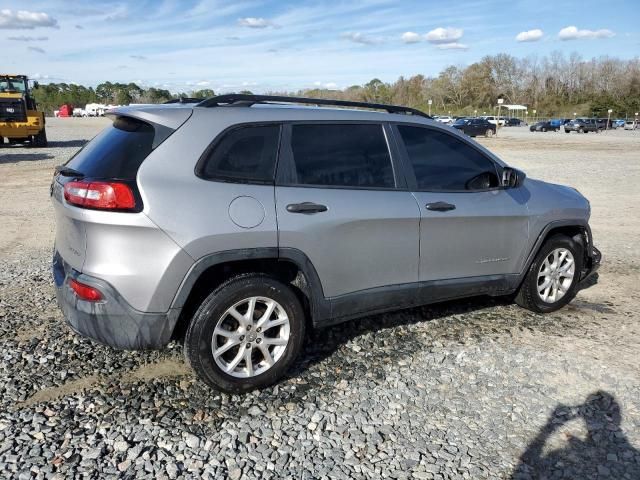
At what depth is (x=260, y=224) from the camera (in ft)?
11.2

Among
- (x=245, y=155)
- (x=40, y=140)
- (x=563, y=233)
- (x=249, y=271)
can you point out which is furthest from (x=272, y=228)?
(x=40, y=140)

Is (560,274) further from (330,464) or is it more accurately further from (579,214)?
(330,464)

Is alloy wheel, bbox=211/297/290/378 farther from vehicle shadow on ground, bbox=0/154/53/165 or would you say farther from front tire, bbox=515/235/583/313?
vehicle shadow on ground, bbox=0/154/53/165

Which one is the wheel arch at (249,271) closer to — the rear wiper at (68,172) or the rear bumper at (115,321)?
the rear bumper at (115,321)

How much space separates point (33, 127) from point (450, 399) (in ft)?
77.3

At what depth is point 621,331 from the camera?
4676mm

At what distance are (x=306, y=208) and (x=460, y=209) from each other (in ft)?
4.48

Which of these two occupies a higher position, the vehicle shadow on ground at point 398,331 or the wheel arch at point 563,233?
the wheel arch at point 563,233

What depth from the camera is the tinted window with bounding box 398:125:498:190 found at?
420 cm

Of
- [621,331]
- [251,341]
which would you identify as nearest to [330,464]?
[251,341]

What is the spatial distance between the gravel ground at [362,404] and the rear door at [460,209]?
62 centimetres

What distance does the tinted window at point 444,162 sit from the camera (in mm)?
4195

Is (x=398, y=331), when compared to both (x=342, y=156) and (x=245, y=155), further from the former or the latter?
(x=245, y=155)

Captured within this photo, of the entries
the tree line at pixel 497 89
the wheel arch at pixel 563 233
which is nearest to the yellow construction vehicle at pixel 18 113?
the wheel arch at pixel 563 233
